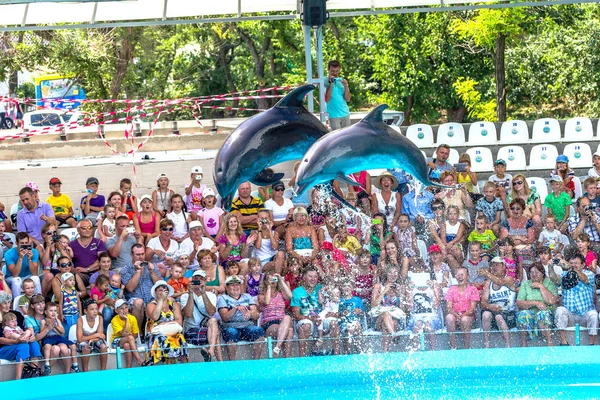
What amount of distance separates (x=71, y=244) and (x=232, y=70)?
19.4 m

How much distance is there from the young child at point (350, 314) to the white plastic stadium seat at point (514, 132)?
5.41 metres

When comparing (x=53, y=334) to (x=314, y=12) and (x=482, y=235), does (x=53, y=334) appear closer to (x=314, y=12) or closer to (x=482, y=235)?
(x=314, y=12)

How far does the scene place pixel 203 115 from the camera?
96.3 feet

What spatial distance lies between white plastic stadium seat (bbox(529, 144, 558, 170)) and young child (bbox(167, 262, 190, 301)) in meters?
5.69

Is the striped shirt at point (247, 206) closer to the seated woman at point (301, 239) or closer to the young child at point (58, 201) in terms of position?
the seated woman at point (301, 239)

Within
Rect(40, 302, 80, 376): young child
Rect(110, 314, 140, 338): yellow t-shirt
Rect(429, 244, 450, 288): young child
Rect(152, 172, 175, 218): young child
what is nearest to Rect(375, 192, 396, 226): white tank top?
Rect(429, 244, 450, 288): young child

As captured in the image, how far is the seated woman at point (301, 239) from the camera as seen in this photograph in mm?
11914

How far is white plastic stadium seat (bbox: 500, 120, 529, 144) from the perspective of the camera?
52.3 feet

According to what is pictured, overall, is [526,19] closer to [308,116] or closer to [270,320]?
[270,320]

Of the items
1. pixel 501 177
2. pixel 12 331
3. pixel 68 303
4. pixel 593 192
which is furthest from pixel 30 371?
pixel 593 192

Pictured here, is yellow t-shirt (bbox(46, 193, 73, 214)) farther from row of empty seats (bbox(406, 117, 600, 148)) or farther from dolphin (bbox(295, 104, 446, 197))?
dolphin (bbox(295, 104, 446, 197))

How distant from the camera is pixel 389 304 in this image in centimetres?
1142

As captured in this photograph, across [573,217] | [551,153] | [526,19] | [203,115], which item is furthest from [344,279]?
[203,115]

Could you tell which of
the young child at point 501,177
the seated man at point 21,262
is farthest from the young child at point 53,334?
the young child at point 501,177
